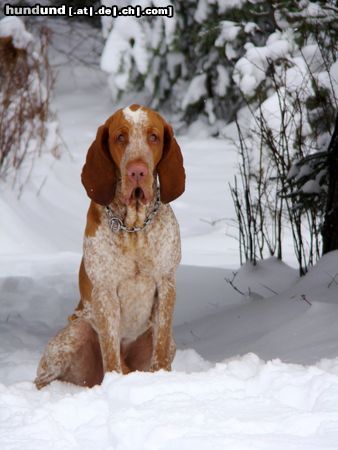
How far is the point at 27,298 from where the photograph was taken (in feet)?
25.0

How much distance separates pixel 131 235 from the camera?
3.97 metres

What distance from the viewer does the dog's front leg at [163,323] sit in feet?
13.3

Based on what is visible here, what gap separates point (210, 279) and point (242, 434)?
454cm

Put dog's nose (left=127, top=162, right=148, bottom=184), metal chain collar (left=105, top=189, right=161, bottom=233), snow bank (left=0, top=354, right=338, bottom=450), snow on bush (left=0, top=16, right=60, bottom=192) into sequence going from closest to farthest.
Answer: snow bank (left=0, top=354, right=338, bottom=450) → dog's nose (left=127, top=162, right=148, bottom=184) → metal chain collar (left=105, top=189, right=161, bottom=233) → snow on bush (left=0, top=16, right=60, bottom=192)

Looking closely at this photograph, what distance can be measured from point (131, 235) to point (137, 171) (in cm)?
35

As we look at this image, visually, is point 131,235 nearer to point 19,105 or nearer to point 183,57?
point 19,105

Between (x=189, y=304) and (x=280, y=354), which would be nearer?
(x=280, y=354)

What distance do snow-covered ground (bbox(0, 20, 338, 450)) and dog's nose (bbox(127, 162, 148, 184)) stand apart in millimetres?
798

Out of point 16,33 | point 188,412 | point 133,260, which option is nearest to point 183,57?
point 16,33

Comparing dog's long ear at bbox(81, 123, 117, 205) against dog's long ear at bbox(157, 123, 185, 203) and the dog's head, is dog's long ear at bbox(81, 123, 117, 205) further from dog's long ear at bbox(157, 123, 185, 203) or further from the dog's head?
dog's long ear at bbox(157, 123, 185, 203)

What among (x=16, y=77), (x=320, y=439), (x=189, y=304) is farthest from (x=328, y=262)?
(x=16, y=77)

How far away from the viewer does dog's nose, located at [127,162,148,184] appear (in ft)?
12.3

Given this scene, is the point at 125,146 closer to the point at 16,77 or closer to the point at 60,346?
the point at 60,346

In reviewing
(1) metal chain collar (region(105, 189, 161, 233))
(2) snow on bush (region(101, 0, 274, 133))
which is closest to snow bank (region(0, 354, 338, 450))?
(1) metal chain collar (region(105, 189, 161, 233))
